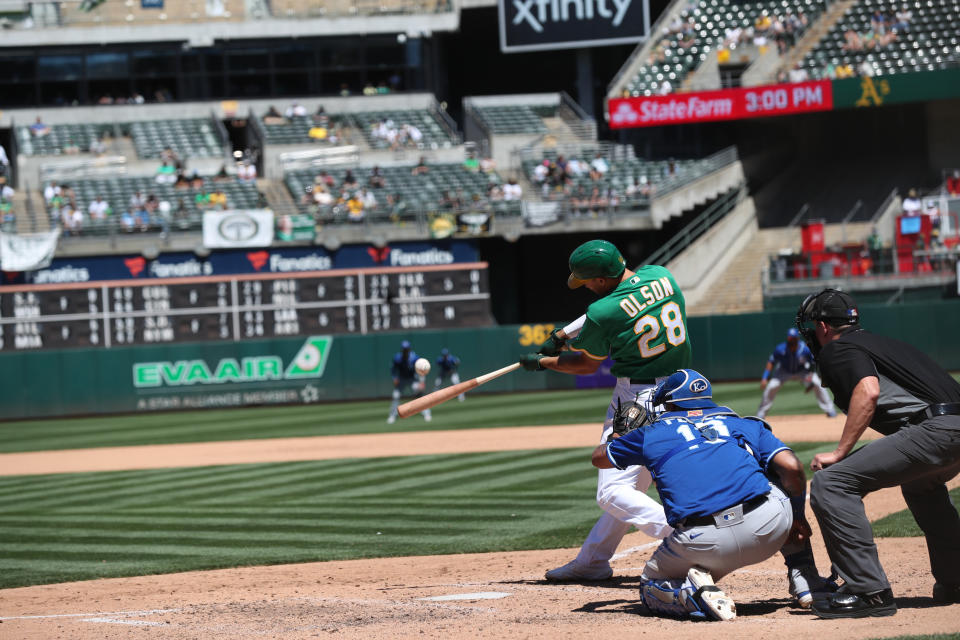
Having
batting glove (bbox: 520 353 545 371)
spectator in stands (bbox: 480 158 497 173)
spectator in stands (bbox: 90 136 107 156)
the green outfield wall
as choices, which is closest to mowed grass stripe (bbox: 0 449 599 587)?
batting glove (bbox: 520 353 545 371)

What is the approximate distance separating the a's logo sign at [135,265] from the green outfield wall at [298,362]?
2.38m

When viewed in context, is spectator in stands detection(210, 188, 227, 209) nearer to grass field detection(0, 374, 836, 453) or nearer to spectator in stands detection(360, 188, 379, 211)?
spectator in stands detection(360, 188, 379, 211)

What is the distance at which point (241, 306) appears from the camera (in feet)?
107

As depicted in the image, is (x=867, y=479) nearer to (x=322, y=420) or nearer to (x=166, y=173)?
(x=322, y=420)

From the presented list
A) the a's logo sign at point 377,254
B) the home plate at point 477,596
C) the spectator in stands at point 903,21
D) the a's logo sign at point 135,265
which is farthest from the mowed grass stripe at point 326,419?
the home plate at point 477,596

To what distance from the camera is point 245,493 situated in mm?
15641

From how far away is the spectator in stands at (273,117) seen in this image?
43.1 m

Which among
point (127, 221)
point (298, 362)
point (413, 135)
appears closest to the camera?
point (298, 362)

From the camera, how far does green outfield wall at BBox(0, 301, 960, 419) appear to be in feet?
106

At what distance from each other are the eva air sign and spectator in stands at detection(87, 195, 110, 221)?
6.04m

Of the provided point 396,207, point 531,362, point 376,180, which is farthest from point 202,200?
point 531,362

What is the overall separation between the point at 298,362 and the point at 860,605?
91.6ft

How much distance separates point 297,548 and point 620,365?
4.73 metres

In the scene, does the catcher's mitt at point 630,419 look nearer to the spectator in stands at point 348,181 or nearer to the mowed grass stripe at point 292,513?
the mowed grass stripe at point 292,513
